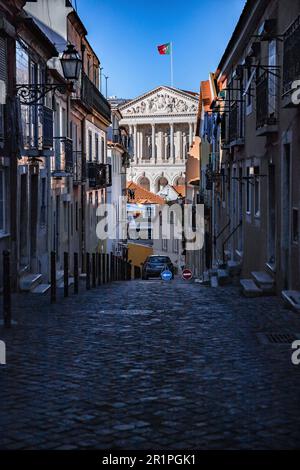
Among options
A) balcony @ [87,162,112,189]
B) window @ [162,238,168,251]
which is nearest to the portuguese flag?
window @ [162,238,168,251]

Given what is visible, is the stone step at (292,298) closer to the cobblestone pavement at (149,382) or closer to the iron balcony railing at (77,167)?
the cobblestone pavement at (149,382)

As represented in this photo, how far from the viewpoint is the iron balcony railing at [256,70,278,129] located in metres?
14.7

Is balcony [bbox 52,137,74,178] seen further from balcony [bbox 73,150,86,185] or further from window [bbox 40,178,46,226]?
balcony [bbox 73,150,86,185]

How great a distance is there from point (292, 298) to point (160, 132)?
292 feet

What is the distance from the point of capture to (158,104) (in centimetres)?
9750

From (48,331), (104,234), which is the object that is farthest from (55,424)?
(104,234)

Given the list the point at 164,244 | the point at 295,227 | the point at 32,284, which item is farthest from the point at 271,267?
the point at 164,244

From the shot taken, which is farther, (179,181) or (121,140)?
(179,181)

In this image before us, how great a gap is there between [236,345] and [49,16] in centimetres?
1780

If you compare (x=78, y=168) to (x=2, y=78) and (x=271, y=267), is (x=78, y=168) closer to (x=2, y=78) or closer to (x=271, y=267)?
(x=2, y=78)

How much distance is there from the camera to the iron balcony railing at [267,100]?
48.1 ft

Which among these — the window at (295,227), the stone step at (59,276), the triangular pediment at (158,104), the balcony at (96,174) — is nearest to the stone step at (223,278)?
the stone step at (59,276)

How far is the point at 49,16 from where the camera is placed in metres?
25.0
